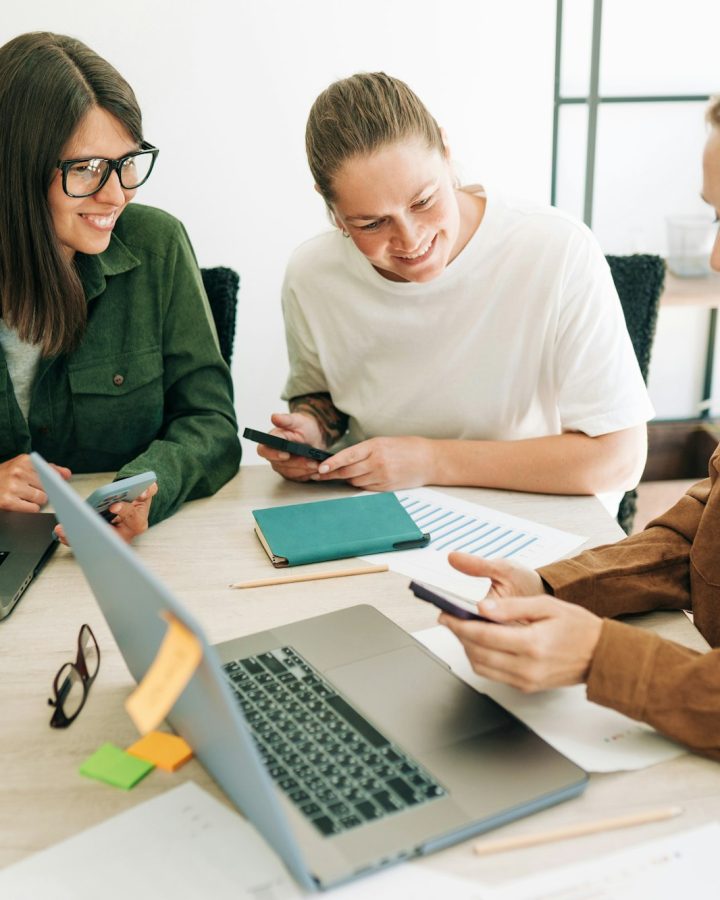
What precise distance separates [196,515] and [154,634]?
71 centimetres

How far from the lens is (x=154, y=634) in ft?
2.33

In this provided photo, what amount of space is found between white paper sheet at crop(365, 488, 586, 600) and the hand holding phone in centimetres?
30

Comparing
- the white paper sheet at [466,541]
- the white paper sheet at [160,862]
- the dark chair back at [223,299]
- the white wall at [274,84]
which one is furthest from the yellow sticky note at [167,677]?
the white wall at [274,84]

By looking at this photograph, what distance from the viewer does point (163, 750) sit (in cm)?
85

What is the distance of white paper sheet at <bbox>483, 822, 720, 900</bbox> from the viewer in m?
0.68

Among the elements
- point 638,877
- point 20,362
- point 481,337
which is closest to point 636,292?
point 481,337

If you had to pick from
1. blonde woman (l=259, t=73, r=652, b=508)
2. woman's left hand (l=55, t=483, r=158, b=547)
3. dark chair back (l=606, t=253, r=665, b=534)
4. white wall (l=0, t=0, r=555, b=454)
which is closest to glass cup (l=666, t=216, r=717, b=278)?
white wall (l=0, t=0, r=555, b=454)

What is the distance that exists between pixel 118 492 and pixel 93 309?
474mm

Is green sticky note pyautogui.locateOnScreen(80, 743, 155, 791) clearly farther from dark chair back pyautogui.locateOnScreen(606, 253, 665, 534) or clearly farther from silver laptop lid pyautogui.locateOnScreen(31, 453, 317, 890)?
dark chair back pyautogui.locateOnScreen(606, 253, 665, 534)

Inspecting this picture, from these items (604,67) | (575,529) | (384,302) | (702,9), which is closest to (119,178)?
(384,302)

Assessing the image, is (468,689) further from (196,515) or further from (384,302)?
(384,302)

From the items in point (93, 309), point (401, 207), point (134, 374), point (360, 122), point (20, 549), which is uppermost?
point (360, 122)

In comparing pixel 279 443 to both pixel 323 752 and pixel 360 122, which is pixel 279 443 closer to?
pixel 360 122

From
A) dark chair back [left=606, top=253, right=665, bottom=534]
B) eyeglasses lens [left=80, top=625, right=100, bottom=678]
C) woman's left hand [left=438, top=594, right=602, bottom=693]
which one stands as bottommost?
eyeglasses lens [left=80, top=625, right=100, bottom=678]
